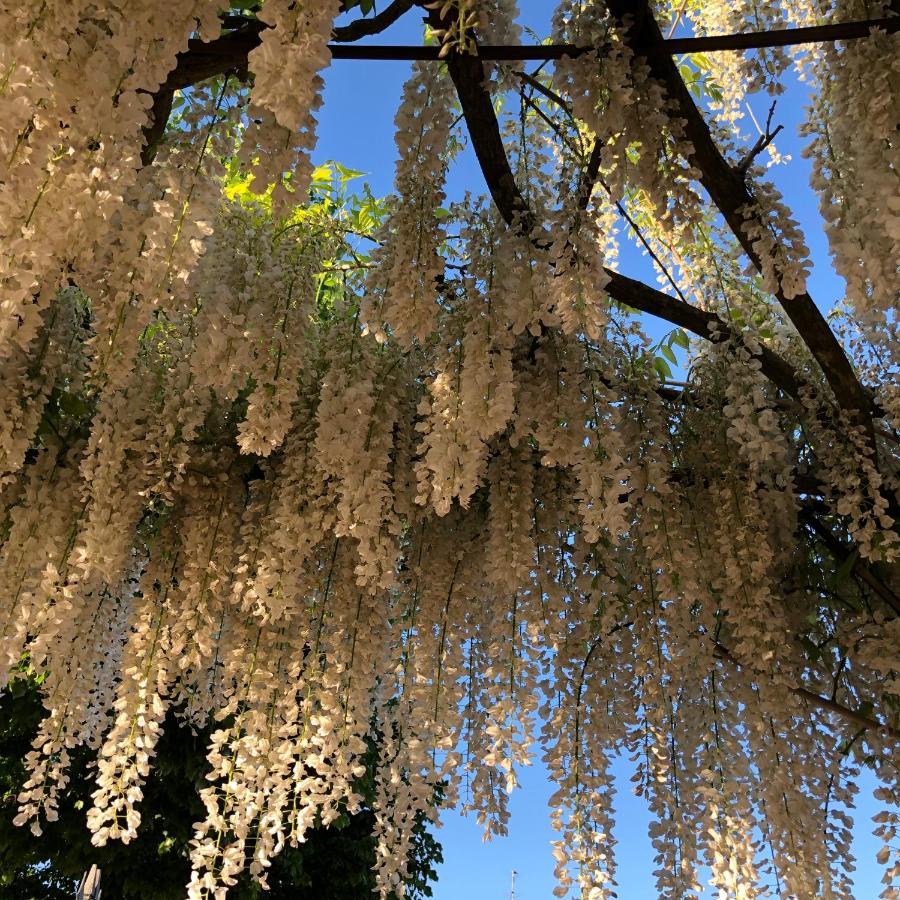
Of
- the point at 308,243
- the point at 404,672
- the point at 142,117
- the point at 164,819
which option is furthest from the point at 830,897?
the point at 164,819

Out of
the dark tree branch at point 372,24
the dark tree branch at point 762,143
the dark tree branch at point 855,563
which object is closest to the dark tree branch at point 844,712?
the dark tree branch at point 855,563

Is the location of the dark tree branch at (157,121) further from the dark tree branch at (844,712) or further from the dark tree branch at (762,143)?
the dark tree branch at (844,712)

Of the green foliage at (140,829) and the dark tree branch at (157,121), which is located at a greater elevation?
the dark tree branch at (157,121)

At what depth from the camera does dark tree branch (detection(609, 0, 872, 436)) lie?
161cm

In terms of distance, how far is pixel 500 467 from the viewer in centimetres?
241

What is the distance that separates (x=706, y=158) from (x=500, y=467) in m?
1.05

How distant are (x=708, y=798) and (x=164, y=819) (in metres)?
3.43

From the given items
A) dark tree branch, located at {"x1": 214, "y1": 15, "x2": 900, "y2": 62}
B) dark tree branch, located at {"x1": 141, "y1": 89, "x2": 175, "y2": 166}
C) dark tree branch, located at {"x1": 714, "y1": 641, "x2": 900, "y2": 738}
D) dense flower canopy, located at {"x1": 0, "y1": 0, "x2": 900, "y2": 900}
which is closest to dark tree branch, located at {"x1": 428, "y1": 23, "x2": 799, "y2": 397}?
dense flower canopy, located at {"x1": 0, "y1": 0, "x2": 900, "y2": 900}

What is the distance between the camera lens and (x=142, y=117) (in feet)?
4.41

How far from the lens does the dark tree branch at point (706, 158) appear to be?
1610 millimetres

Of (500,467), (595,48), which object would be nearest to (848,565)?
(500,467)

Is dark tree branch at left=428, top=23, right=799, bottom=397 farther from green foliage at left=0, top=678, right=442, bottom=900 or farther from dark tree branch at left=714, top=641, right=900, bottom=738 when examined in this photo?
green foliage at left=0, top=678, right=442, bottom=900

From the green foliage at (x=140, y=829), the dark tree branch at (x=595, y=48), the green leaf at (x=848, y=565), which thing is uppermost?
the dark tree branch at (x=595, y=48)

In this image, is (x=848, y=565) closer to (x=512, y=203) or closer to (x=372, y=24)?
(x=512, y=203)
